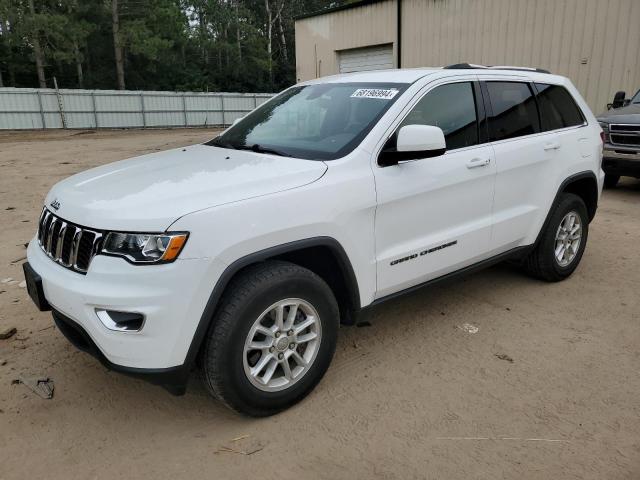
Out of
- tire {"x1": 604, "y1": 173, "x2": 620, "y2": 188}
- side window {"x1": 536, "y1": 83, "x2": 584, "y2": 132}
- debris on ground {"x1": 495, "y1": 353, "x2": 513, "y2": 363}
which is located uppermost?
side window {"x1": 536, "y1": 83, "x2": 584, "y2": 132}

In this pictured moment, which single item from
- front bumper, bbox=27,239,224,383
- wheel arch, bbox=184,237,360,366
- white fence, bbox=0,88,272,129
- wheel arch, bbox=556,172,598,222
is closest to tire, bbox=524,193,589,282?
wheel arch, bbox=556,172,598,222

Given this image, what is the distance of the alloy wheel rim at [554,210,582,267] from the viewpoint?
453 cm

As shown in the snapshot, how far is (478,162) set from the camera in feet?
11.7

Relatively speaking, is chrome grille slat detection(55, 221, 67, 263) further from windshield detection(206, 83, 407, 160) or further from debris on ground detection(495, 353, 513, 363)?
debris on ground detection(495, 353, 513, 363)

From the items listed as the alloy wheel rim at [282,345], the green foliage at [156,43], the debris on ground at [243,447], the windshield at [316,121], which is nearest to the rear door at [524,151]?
the windshield at [316,121]

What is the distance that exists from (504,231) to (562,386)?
1.22 m

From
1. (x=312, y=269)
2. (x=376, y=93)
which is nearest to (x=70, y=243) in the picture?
(x=312, y=269)

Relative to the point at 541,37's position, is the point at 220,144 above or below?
below

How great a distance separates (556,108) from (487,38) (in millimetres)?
10947

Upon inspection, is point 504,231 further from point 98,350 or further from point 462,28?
point 462,28

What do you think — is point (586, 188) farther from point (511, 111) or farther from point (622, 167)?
point (622, 167)

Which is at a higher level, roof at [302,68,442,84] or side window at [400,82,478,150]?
roof at [302,68,442,84]

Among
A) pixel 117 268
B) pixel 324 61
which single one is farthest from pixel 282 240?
pixel 324 61

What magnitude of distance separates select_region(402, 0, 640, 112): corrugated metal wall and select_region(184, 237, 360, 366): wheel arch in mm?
11538
